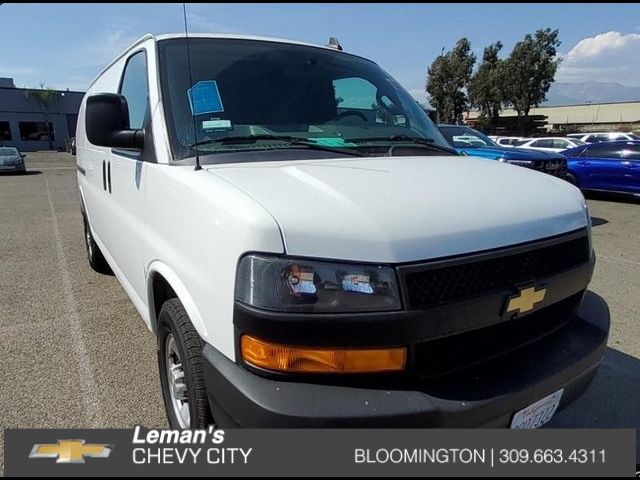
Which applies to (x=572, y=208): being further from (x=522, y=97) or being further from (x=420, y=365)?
(x=522, y=97)

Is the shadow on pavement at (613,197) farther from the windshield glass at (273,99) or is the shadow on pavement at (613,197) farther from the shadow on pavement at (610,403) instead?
the windshield glass at (273,99)

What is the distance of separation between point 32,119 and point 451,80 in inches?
1599

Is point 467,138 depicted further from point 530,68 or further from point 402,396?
point 530,68

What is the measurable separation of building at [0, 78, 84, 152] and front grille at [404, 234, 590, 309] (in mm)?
48704

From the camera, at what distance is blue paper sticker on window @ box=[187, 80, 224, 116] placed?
2285 millimetres

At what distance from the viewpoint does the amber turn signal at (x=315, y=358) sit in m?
1.49

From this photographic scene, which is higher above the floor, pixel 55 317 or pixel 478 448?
pixel 478 448

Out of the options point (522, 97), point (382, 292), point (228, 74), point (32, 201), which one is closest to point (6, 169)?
point (32, 201)

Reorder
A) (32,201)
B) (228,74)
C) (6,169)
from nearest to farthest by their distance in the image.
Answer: (228,74), (32,201), (6,169)

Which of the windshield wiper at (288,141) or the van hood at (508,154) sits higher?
the windshield wiper at (288,141)

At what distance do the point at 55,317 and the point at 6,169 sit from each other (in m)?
22.1

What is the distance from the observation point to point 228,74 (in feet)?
8.27

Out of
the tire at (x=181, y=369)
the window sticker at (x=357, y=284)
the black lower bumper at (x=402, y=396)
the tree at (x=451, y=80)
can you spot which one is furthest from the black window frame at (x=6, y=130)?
the window sticker at (x=357, y=284)

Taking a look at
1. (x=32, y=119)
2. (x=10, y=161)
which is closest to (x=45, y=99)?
(x=32, y=119)
